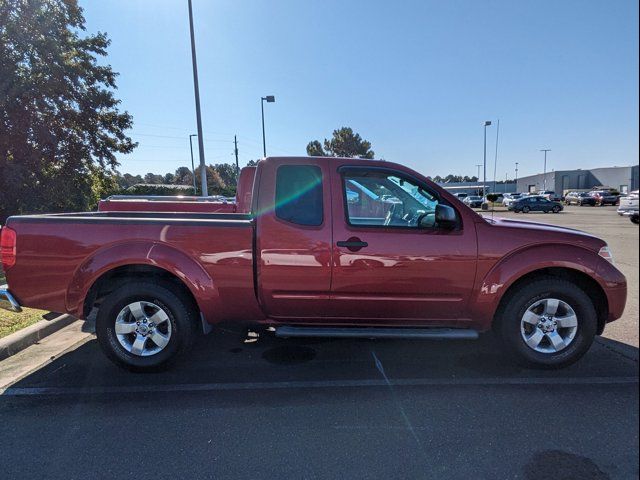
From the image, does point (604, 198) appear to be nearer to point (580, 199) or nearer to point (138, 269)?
point (580, 199)

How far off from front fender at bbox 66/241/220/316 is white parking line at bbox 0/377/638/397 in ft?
2.47

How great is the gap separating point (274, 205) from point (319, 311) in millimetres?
1076

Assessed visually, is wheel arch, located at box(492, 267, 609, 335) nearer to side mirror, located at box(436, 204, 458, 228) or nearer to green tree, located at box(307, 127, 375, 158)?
side mirror, located at box(436, 204, 458, 228)

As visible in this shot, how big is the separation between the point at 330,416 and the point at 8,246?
325 centimetres

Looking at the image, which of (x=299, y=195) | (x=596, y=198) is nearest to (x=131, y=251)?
(x=299, y=195)

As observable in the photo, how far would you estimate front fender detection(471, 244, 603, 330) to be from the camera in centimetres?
357

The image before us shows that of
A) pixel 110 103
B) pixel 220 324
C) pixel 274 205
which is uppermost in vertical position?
pixel 110 103

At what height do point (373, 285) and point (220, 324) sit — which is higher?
point (373, 285)

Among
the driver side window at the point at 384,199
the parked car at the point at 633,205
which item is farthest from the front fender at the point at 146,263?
the parked car at the point at 633,205

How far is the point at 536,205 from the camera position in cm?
3597

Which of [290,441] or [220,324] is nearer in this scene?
[290,441]

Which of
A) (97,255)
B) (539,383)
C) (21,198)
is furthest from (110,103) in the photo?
(539,383)

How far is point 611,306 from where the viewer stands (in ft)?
12.0

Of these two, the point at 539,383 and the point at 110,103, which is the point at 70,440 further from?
the point at 110,103
